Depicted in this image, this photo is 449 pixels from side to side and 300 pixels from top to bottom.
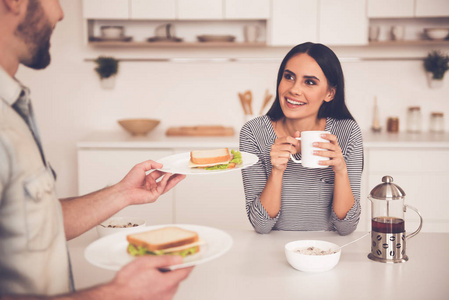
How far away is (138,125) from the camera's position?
11.4 feet

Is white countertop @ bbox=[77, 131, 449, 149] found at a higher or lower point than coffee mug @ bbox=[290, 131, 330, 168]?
lower

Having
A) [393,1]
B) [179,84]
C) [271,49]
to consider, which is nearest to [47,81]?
[179,84]

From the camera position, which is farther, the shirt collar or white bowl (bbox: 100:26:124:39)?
white bowl (bbox: 100:26:124:39)

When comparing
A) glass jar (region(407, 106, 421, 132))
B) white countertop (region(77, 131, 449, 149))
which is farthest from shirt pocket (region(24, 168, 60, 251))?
glass jar (region(407, 106, 421, 132))

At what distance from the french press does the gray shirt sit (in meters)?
0.87

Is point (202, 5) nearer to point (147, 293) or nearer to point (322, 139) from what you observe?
point (322, 139)

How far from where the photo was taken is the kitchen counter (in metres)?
1.09

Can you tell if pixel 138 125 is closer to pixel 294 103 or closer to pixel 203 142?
pixel 203 142

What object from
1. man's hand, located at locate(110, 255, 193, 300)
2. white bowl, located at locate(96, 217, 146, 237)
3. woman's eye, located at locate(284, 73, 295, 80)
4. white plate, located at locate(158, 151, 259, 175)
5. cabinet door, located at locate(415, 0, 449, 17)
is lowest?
white bowl, located at locate(96, 217, 146, 237)

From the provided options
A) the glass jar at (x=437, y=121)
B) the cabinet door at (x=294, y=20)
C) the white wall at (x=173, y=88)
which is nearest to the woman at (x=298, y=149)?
the cabinet door at (x=294, y=20)

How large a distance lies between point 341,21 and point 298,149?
2069 millimetres

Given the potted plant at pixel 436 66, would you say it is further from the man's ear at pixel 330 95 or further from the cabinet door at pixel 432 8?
the man's ear at pixel 330 95

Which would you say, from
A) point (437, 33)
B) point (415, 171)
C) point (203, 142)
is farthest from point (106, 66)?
point (437, 33)

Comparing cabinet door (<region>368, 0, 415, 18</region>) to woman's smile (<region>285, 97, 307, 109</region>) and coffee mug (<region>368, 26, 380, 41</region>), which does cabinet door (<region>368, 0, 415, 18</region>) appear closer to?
coffee mug (<region>368, 26, 380, 41</region>)
